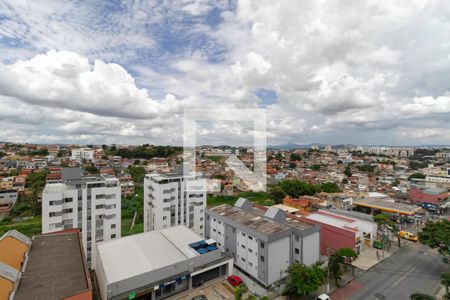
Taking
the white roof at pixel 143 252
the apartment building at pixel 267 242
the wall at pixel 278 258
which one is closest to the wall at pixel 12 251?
the white roof at pixel 143 252

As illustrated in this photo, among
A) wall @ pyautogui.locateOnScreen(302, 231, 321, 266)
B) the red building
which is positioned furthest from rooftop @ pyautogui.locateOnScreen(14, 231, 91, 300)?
the red building


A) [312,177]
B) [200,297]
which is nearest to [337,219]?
[200,297]

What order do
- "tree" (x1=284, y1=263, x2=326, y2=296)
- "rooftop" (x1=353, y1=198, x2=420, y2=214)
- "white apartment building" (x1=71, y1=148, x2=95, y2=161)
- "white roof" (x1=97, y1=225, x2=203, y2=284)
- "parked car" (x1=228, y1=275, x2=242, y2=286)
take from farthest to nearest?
"white apartment building" (x1=71, y1=148, x2=95, y2=161), "rooftop" (x1=353, y1=198, x2=420, y2=214), "parked car" (x1=228, y1=275, x2=242, y2=286), "white roof" (x1=97, y1=225, x2=203, y2=284), "tree" (x1=284, y1=263, x2=326, y2=296)

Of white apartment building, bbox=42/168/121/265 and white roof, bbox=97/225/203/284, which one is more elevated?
white apartment building, bbox=42/168/121/265

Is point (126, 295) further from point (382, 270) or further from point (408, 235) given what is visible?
point (408, 235)

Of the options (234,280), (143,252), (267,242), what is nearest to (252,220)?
(267,242)

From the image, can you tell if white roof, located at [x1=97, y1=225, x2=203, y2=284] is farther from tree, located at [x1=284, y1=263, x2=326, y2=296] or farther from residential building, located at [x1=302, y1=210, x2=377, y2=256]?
residential building, located at [x1=302, y1=210, x2=377, y2=256]

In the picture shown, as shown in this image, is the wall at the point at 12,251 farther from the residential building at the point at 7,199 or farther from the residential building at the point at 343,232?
the residential building at the point at 7,199

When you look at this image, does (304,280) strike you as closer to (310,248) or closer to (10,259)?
(310,248)
